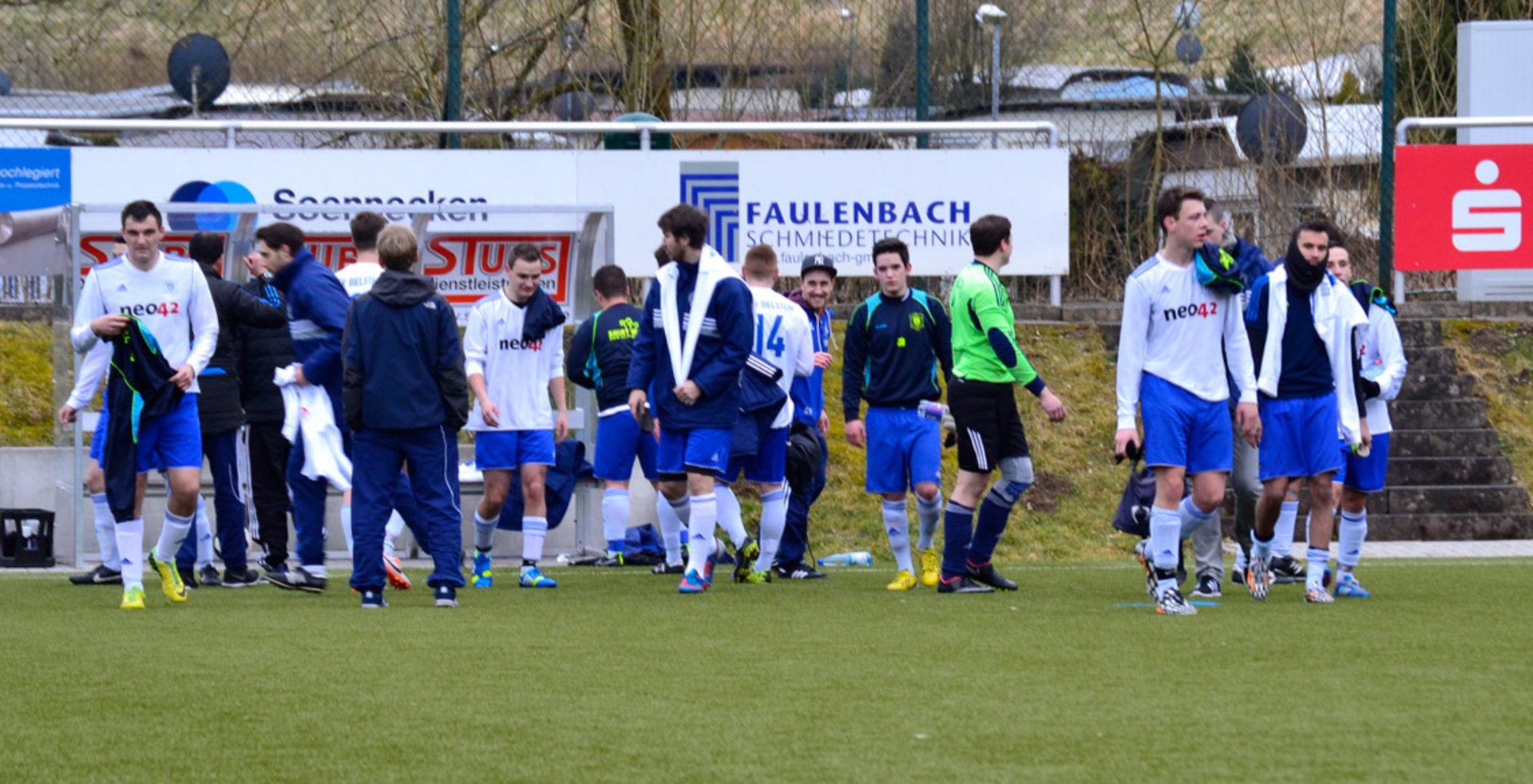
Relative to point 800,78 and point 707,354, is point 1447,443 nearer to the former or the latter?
point 800,78

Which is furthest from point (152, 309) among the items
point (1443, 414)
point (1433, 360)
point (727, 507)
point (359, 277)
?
point (1433, 360)

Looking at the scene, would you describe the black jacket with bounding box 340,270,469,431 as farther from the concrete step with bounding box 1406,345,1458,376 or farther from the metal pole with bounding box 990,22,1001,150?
the metal pole with bounding box 990,22,1001,150

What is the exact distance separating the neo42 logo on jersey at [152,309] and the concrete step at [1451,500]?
29.0 feet

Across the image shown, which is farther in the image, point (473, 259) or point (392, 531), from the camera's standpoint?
point (473, 259)

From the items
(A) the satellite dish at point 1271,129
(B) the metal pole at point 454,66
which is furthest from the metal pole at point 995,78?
(B) the metal pole at point 454,66

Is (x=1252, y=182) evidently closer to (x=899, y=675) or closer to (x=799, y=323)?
(x=799, y=323)

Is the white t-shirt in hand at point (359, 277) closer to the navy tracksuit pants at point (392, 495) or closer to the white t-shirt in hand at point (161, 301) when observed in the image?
the white t-shirt in hand at point (161, 301)

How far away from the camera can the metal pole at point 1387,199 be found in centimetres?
1753

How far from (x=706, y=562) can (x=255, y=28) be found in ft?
35.3

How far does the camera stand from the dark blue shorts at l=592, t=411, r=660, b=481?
1248 cm

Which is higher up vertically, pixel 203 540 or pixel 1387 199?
pixel 1387 199

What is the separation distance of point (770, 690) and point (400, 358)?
3491 mm

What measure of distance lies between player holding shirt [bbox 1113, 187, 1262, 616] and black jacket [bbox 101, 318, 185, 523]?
14.1 ft

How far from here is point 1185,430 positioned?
350 inches
